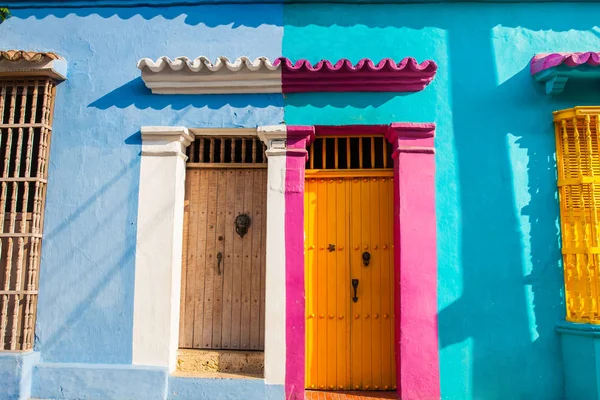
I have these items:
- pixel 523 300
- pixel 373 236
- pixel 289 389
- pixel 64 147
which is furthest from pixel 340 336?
pixel 64 147

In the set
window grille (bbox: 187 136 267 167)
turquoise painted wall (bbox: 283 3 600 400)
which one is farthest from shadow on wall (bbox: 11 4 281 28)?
window grille (bbox: 187 136 267 167)

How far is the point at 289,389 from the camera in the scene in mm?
4371

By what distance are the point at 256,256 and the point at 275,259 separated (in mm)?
416

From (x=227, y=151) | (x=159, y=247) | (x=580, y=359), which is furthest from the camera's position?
(x=227, y=151)

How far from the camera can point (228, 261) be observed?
4871mm

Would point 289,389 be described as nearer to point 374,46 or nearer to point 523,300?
point 523,300

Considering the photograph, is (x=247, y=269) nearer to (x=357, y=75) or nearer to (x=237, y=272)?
(x=237, y=272)

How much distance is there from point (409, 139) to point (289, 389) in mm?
2387

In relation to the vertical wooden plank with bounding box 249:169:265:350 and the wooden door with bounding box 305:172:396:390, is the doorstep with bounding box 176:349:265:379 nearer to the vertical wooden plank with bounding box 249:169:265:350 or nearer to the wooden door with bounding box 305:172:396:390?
the vertical wooden plank with bounding box 249:169:265:350

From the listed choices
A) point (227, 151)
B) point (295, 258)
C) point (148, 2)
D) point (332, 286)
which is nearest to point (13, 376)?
point (295, 258)

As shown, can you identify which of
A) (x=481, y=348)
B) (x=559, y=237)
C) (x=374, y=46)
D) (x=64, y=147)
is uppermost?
(x=374, y=46)

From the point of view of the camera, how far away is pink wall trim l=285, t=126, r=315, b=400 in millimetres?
4395

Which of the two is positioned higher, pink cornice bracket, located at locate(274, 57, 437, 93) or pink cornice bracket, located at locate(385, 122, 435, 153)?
pink cornice bracket, located at locate(274, 57, 437, 93)

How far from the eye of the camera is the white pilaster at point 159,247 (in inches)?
176
